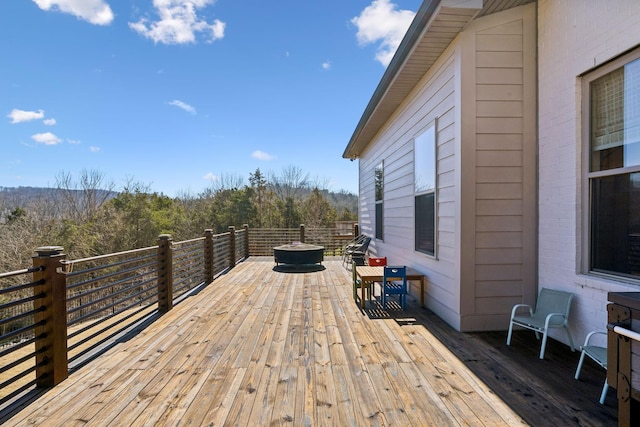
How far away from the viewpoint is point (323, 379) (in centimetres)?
247

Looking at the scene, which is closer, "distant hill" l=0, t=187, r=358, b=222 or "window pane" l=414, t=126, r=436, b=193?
"window pane" l=414, t=126, r=436, b=193

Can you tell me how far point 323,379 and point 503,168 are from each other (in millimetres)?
2885

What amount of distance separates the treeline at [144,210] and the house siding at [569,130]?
12889mm

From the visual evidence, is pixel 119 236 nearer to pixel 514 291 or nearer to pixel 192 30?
pixel 192 30

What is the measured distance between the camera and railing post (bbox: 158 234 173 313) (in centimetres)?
458

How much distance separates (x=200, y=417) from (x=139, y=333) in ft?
6.94

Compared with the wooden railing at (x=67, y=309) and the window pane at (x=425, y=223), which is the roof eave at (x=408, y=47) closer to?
the window pane at (x=425, y=223)

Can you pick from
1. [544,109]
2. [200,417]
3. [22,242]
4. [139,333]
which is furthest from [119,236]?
[544,109]

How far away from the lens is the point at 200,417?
6.50ft

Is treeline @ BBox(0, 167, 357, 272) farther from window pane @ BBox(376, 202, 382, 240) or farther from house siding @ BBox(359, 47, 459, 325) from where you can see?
house siding @ BBox(359, 47, 459, 325)

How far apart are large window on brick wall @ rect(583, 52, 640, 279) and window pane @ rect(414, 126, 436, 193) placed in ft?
5.48

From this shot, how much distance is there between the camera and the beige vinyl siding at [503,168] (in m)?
3.48

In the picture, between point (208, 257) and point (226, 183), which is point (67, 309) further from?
point (226, 183)

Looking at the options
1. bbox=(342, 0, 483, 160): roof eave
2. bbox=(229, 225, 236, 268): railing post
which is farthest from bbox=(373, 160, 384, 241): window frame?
bbox=(229, 225, 236, 268): railing post
